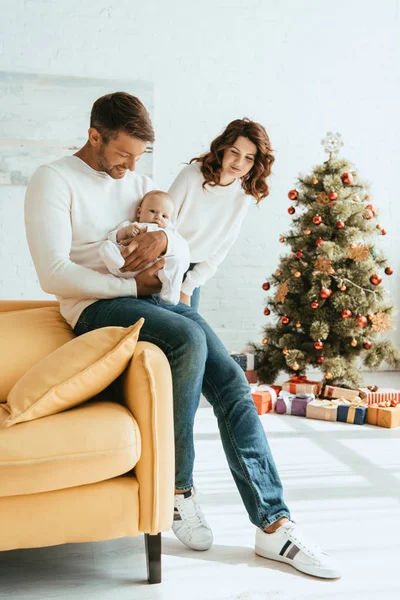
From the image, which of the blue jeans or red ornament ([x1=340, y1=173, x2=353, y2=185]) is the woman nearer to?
the blue jeans

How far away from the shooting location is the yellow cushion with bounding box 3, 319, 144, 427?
1.65 meters

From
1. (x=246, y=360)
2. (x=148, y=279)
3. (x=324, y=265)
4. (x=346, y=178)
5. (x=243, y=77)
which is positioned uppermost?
(x=243, y=77)

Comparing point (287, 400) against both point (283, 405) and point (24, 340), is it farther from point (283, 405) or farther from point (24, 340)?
point (24, 340)

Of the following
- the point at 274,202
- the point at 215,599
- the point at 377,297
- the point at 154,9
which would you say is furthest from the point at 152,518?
the point at 154,9

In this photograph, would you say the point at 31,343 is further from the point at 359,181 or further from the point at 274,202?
the point at 274,202

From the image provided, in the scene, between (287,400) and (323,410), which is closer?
(323,410)

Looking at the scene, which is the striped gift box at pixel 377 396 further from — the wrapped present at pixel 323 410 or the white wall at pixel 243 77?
the white wall at pixel 243 77

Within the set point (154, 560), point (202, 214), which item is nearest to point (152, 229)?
point (202, 214)

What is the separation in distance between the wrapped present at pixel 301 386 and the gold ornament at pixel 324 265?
2.02 ft

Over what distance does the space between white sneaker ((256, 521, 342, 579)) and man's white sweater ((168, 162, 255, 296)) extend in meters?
A: 1.09

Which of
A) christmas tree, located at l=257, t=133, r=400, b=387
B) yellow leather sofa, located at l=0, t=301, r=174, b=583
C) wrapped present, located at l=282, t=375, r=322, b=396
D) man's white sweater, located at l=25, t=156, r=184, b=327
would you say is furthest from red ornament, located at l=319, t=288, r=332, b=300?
yellow leather sofa, located at l=0, t=301, r=174, b=583

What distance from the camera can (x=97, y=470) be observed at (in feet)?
5.30

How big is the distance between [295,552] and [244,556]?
0.52ft

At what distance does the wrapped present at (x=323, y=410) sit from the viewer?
3557 mm
